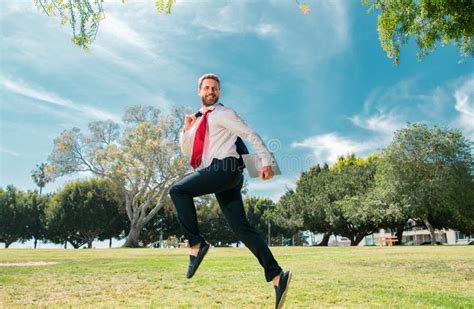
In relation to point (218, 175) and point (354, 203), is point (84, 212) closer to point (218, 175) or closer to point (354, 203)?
point (354, 203)

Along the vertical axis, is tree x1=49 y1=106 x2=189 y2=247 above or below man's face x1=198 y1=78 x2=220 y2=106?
above

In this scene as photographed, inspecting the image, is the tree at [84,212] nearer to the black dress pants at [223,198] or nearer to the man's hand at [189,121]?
the man's hand at [189,121]

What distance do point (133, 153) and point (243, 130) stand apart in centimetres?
4143

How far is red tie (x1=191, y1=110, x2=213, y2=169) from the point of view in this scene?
4.98m

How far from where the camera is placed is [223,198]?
193 inches

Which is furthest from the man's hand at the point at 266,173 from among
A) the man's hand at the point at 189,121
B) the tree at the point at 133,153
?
the tree at the point at 133,153

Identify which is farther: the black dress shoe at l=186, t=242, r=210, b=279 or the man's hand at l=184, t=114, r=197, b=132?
the man's hand at l=184, t=114, r=197, b=132

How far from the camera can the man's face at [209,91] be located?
5.13 meters

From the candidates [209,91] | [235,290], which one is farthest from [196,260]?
[235,290]

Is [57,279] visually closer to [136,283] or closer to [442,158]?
[136,283]

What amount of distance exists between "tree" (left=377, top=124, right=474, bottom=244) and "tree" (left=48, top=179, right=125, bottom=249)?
37082mm

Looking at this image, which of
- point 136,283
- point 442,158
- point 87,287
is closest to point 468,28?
point 136,283

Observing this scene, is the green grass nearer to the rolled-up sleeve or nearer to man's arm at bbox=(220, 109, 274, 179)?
man's arm at bbox=(220, 109, 274, 179)

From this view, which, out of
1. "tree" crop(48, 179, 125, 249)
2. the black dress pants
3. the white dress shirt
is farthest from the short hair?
"tree" crop(48, 179, 125, 249)
